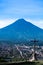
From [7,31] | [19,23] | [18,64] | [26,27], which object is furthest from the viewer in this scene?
[19,23]

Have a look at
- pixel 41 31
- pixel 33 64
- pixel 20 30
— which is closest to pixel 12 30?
pixel 20 30

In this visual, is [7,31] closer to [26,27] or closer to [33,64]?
[26,27]

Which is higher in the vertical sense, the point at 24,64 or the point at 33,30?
the point at 33,30

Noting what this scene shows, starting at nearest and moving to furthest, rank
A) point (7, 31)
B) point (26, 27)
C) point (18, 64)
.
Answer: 1. point (18, 64)
2. point (7, 31)
3. point (26, 27)

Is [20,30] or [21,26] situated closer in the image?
[20,30]

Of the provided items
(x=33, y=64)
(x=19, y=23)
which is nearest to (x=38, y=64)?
(x=33, y=64)

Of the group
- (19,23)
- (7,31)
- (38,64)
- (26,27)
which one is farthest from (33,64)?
(19,23)

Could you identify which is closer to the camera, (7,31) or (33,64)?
(33,64)

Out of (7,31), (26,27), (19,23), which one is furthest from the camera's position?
(19,23)

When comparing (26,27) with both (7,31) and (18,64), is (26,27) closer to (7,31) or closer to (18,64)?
(7,31)

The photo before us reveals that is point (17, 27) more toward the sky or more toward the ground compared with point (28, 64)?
more toward the sky
